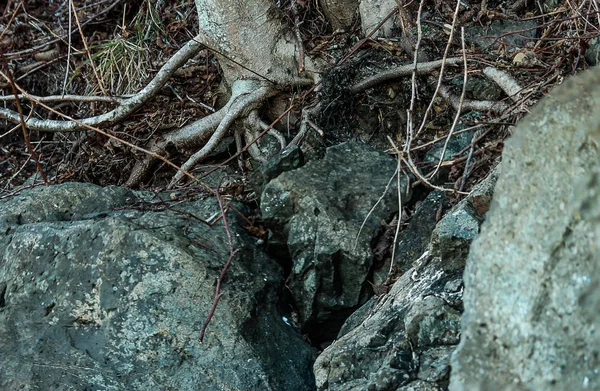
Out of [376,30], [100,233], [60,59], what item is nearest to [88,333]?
[100,233]

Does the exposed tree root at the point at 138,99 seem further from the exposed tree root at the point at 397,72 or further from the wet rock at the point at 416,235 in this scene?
the wet rock at the point at 416,235

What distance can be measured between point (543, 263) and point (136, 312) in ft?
6.54

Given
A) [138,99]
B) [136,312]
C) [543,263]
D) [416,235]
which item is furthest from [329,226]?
[543,263]

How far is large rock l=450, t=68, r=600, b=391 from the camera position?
1534 millimetres

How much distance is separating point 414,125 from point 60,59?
9.04 feet

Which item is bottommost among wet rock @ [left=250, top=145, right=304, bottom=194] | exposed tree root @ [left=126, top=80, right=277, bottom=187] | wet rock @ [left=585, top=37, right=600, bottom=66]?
wet rock @ [left=585, top=37, right=600, bottom=66]

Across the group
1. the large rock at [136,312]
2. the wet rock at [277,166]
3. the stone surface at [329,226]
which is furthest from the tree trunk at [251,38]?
the large rock at [136,312]

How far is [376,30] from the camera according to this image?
450cm

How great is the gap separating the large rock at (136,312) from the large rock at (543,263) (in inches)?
60.2

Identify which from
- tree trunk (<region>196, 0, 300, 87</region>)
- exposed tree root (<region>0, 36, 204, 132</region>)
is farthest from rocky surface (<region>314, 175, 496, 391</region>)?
exposed tree root (<region>0, 36, 204, 132</region>)

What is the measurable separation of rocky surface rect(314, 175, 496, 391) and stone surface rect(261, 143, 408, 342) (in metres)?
0.54

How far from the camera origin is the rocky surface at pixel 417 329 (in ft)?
7.50

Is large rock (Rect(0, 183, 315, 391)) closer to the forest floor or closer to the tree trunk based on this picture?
the forest floor

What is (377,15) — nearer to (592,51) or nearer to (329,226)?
(592,51)
